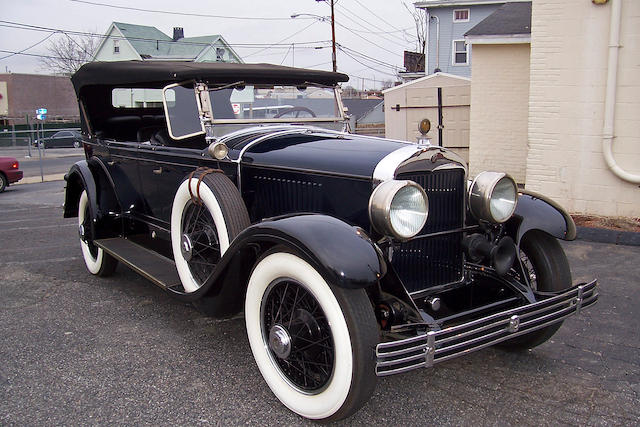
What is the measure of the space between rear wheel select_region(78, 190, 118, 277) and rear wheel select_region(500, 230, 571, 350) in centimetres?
351


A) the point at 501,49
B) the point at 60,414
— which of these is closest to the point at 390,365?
the point at 60,414

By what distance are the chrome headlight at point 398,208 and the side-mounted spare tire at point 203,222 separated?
958 mm

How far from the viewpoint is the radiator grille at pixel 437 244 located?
3.09m

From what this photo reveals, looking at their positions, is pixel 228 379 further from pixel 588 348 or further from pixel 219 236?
pixel 588 348

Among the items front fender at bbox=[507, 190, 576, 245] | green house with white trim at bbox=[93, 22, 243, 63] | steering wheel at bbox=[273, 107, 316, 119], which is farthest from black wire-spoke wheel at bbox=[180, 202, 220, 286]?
green house with white trim at bbox=[93, 22, 243, 63]

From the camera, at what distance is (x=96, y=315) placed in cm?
420

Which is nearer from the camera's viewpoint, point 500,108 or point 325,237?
point 325,237

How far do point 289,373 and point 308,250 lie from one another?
28.9 inches

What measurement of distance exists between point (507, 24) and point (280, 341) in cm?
931

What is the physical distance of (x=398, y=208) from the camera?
2746mm

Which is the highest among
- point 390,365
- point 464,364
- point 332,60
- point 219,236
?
point 332,60

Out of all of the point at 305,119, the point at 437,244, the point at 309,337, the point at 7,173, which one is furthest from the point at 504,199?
the point at 7,173

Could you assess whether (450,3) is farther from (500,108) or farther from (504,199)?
(504,199)

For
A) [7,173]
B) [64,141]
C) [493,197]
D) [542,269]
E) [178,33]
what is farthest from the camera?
[178,33]
